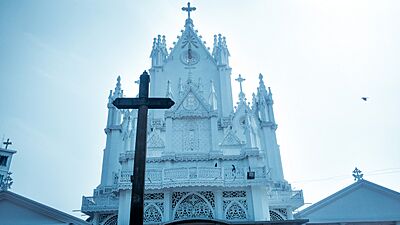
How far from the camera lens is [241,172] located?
18703 mm

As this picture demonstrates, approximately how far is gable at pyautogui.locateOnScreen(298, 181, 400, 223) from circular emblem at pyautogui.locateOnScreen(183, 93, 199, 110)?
9.87m

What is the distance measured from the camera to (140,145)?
8.66m

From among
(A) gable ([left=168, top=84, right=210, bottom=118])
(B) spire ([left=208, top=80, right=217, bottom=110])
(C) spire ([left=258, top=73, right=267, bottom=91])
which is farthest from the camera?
(C) spire ([left=258, top=73, right=267, bottom=91])

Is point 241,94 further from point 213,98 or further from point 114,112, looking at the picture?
point 114,112

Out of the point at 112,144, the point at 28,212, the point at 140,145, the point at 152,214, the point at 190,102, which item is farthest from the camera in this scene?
the point at 112,144

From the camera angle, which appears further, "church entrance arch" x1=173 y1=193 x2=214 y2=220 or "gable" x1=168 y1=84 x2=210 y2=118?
"gable" x1=168 y1=84 x2=210 y2=118

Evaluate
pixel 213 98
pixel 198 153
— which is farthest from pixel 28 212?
pixel 213 98

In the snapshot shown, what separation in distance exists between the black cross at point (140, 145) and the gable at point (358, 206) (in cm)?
1297

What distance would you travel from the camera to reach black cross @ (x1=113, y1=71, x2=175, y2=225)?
25.4 ft

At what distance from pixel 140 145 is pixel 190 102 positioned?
14.2 m

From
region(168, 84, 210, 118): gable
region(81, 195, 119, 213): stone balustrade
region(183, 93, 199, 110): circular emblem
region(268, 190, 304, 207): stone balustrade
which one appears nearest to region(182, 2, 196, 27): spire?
region(168, 84, 210, 118): gable

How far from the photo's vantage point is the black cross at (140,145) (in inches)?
304

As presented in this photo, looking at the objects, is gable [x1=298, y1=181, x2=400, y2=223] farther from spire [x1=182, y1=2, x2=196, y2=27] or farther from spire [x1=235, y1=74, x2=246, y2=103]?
spire [x1=182, y1=2, x2=196, y2=27]

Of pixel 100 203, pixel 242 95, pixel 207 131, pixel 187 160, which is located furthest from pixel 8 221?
pixel 242 95
